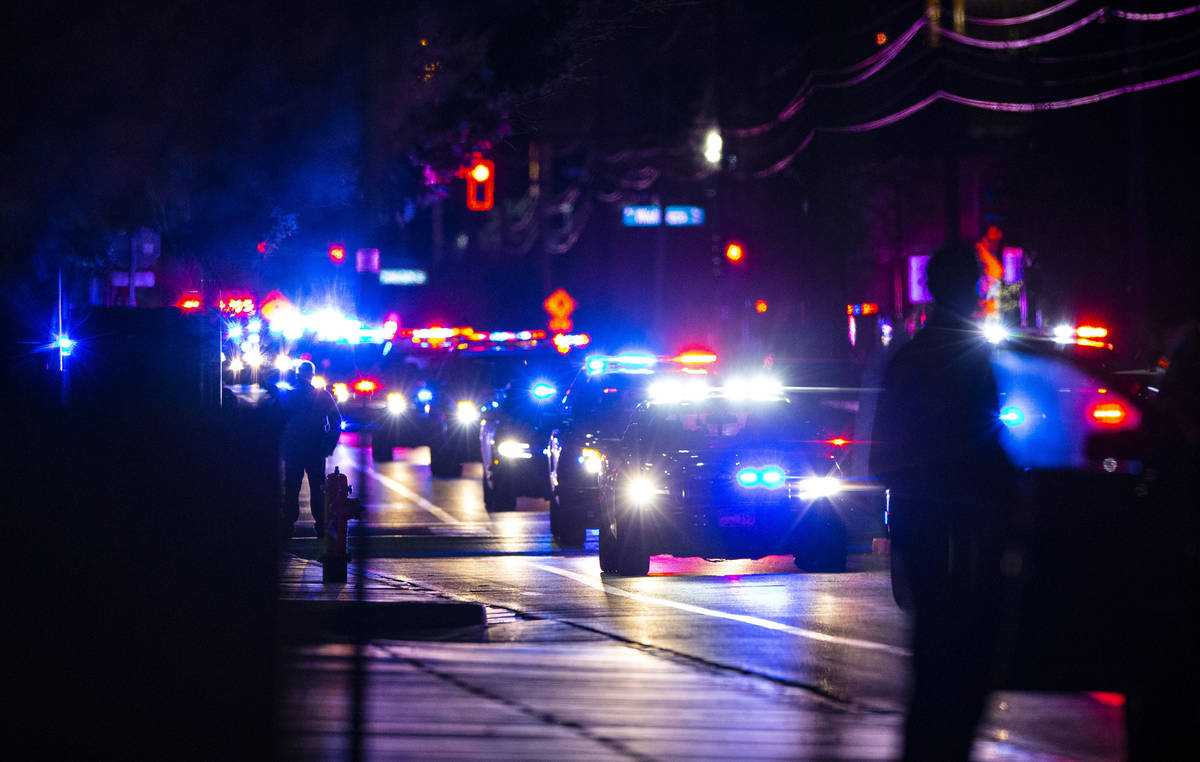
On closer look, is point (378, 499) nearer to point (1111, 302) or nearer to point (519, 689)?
point (519, 689)

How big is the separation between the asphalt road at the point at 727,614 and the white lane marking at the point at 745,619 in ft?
0.04

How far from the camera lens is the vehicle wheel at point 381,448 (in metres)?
30.7

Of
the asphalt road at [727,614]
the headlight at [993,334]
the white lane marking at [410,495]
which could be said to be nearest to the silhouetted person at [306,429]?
the asphalt road at [727,614]

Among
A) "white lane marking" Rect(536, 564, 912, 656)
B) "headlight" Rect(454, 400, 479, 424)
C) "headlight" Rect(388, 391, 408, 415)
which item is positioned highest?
"headlight" Rect(388, 391, 408, 415)

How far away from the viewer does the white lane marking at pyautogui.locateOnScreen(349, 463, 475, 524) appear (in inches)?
822

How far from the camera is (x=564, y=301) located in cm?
3697

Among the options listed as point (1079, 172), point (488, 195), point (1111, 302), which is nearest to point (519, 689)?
point (488, 195)

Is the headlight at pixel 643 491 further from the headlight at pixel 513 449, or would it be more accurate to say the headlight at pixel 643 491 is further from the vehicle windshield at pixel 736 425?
the headlight at pixel 513 449

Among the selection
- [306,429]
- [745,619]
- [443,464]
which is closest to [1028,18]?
[443,464]

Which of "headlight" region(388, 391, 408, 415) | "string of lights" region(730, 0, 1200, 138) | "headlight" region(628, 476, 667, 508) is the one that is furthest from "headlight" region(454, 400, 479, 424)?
"string of lights" region(730, 0, 1200, 138)

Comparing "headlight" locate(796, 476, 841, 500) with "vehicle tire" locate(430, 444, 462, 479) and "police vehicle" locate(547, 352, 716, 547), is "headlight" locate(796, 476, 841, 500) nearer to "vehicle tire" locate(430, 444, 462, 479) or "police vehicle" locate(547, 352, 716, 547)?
"police vehicle" locate(547, 352, 716, 547)

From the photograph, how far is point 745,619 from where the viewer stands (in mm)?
11859

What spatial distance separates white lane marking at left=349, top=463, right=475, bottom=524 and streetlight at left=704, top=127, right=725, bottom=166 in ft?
95.3

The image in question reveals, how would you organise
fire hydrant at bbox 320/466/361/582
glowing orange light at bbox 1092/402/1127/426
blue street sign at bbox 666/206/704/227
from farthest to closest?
blue street sign at bbox 666/206/704/227
glowing orange light at bbox 1092/402/1127/426
fire hydrant at bbox 320/466/361/582
